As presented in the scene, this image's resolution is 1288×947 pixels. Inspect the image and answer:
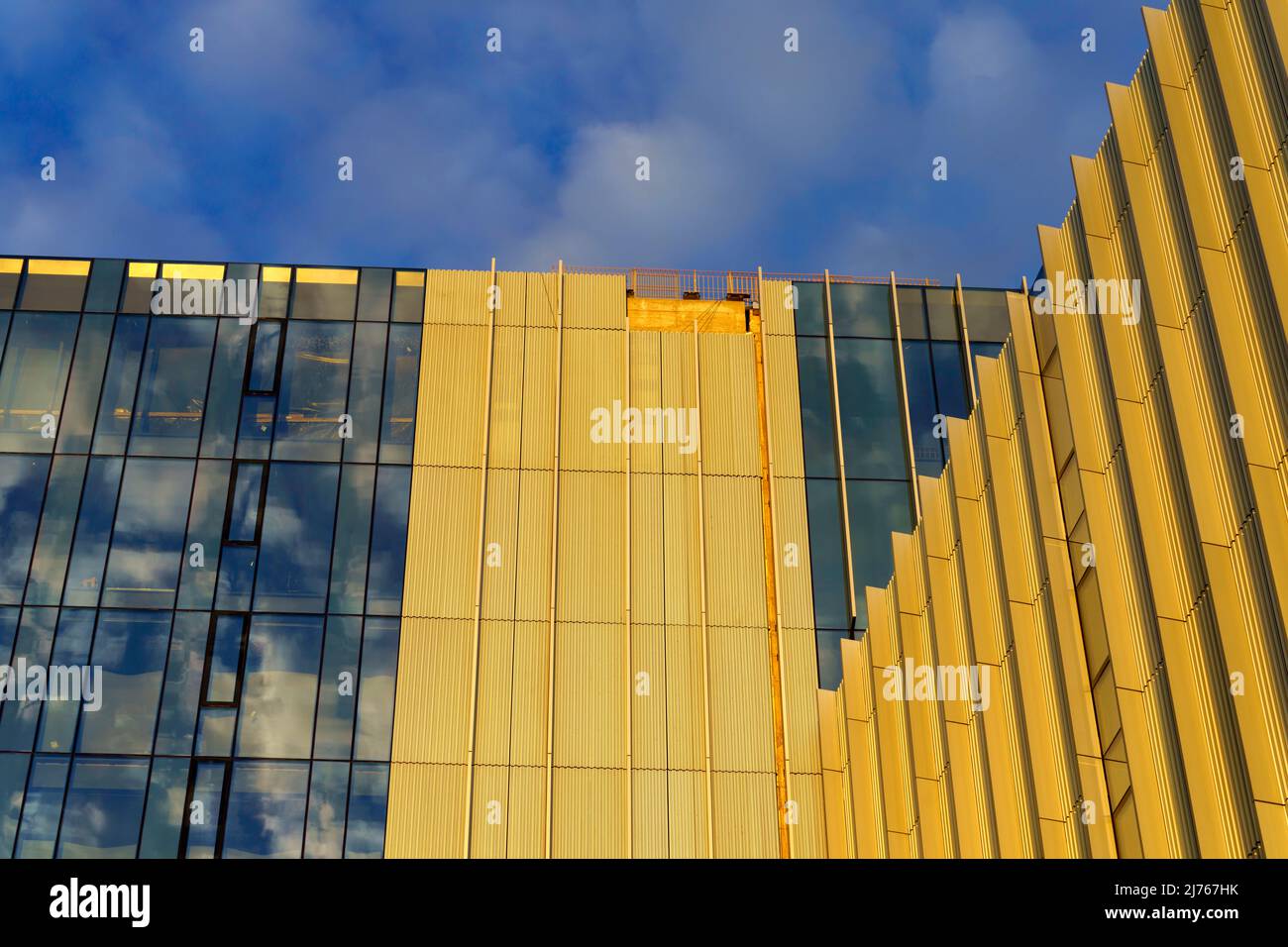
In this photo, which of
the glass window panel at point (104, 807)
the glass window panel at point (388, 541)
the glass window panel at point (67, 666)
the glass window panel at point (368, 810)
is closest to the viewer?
the glass window panel at point (104, 807)

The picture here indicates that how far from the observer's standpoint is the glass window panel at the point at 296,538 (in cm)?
3525

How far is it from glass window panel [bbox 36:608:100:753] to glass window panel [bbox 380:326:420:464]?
8.81 metres

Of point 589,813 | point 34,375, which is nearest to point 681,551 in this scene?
point 589,813

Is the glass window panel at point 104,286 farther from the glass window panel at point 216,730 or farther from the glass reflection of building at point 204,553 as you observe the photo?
the glass window panel at point 216,730

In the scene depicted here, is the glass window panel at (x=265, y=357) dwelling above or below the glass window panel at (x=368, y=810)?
above

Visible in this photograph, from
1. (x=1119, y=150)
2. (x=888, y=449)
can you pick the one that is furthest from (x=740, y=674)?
(x=1119, y=150)

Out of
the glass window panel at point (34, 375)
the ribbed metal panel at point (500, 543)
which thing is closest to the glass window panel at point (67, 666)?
the glass window panel at point (34, 375)

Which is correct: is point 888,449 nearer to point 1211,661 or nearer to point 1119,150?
point 1119,150

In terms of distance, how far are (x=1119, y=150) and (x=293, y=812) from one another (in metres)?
24.6

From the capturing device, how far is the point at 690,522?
36812 millimetres

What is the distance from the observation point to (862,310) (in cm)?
3997

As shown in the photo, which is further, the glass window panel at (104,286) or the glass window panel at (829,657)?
the glass window panel at (104,286)

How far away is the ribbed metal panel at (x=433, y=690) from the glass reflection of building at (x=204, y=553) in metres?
0.46

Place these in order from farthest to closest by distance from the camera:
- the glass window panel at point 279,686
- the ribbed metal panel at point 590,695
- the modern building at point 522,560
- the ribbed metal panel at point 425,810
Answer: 1. the ribbed metal panel at point 590,695
2. the glass window panel at point 279,686
3. the ribbed metal panel at point 425,810
4. the modern building at point 522,560
